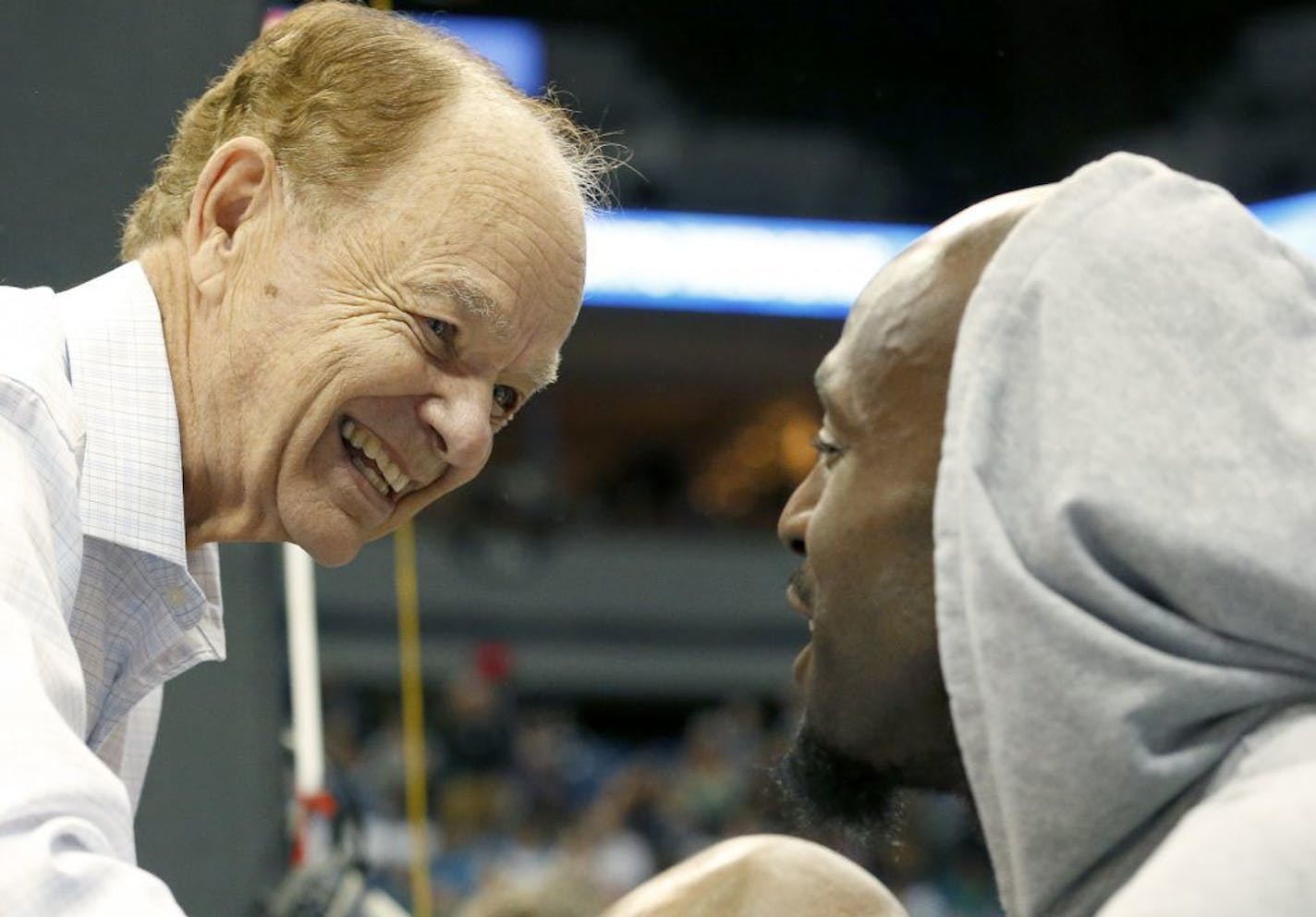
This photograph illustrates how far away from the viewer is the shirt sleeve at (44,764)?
691 millimetres

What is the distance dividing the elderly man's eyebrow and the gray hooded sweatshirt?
1.38ft

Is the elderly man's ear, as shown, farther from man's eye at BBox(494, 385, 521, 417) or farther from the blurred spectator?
the blurred spectator

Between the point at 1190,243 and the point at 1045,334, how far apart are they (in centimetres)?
8

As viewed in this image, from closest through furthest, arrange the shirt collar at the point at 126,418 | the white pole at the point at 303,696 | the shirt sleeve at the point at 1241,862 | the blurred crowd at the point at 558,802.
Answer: the shirt sleeve at the point at 1241,862 < the shirt collar at the point at 126,418 < the white pole at the point at 303,696 < the blurred crowd at the point at 558,802

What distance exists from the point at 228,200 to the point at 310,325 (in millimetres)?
104

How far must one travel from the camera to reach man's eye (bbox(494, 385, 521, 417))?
3.79ft

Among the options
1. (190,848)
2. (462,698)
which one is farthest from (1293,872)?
(462,698)

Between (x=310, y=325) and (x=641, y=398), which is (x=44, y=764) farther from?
(x=641, y=398)

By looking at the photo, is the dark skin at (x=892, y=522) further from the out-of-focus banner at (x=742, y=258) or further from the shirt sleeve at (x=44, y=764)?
the out-of-focus banner at (x=742, y=258)

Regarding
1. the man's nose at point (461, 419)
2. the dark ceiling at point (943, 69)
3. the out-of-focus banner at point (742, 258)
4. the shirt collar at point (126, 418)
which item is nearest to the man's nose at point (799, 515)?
the man's nose at point (461, 419)

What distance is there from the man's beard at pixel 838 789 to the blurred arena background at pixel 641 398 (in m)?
0.19

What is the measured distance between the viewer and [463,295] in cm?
107

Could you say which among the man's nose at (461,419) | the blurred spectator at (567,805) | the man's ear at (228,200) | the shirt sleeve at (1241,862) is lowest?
the blurred spectator at (567,805)

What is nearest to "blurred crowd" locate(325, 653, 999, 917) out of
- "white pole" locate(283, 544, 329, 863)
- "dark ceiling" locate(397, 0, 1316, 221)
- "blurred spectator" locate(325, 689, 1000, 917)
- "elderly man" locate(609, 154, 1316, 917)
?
"blurred spectator" locate(325, 689, 1000, 917)
